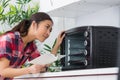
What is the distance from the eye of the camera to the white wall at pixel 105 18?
2.17 m

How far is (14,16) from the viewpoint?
3.01 meters

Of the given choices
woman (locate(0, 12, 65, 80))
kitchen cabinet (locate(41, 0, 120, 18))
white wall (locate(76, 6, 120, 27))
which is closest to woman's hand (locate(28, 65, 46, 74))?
woman (locate(0, 12, 65, 80))

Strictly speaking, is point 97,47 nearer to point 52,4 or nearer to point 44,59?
point 44,59

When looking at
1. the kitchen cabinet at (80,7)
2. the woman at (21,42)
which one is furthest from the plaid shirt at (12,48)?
the kitchen cabinet at (80,7)

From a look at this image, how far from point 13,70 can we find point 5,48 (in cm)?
17

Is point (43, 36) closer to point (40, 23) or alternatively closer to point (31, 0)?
point (40, 23)

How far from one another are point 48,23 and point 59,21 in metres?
1.49

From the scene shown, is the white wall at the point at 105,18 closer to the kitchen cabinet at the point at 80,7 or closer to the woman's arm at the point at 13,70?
the kitchen cabinet at the point at 80,7

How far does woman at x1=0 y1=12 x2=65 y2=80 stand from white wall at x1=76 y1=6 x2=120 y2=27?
81 cm

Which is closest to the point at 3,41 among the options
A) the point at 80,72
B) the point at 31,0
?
the point at 80,72

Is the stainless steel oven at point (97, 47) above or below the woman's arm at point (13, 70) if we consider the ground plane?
above

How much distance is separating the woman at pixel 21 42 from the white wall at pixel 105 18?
814mm

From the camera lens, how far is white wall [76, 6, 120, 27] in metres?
2.17

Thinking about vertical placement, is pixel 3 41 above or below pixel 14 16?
below
